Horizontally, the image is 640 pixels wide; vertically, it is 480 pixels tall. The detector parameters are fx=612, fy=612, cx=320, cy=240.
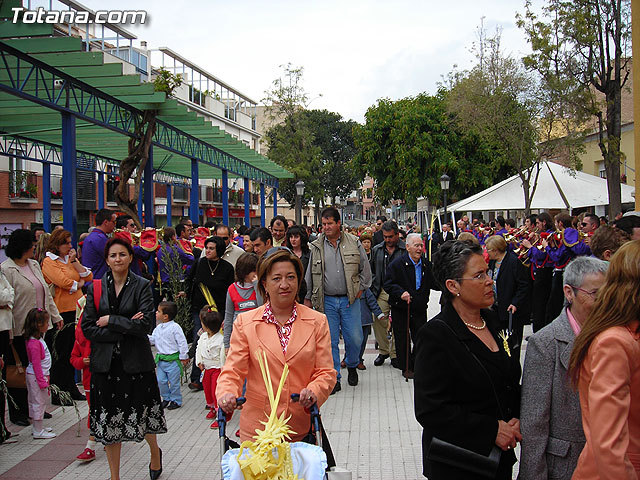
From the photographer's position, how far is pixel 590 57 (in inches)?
571

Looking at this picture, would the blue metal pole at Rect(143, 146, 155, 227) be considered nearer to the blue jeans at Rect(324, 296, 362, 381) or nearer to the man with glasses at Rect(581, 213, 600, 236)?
the blue jeans at Rect(324, 296, 362, 381)

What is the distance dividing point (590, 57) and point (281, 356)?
1391 centimetres

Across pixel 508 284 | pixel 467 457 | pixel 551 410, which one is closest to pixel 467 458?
pixel 467 457

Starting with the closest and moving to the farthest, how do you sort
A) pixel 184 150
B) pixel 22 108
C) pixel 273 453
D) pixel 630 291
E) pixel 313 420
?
pixel 630 291 → pixel 273 453 → pixel 313 420 → pixel 22 108 → pixel 184 150

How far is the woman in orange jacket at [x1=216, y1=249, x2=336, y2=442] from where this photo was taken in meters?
3.28

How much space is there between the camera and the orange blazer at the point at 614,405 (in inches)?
90.0

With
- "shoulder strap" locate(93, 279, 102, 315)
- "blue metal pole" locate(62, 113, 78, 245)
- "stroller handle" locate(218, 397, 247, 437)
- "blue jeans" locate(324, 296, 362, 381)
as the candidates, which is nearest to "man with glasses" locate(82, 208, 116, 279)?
"blue metal pole" locate(62, 113, 78, 245)

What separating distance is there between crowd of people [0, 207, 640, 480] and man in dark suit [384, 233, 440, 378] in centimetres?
2

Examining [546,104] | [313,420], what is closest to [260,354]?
[313,420]

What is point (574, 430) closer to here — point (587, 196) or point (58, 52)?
point (58, 52)

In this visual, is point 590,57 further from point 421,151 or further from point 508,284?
point 421,151

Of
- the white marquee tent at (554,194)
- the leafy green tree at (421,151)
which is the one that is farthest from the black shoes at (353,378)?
the leafy green tree at (421,151)

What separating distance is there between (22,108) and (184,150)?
17.8 ft

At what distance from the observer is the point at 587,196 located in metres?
18.2
